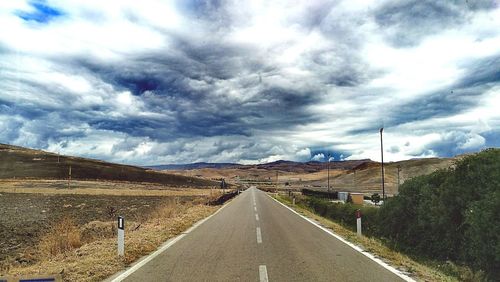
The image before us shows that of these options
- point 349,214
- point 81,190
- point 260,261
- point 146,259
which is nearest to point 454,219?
point 260,261

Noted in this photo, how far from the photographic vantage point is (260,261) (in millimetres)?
9445

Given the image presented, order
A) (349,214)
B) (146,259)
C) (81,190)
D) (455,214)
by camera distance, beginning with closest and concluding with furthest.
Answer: (146,259), (455,214), (349,214), (81,190)

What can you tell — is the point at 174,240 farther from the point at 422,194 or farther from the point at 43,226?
the point at 43,226

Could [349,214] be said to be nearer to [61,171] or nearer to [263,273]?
[263,273]

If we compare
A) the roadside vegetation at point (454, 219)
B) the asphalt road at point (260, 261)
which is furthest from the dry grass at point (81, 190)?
the asphalt road at point (260, 261)

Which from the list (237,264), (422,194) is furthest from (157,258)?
(422,194)

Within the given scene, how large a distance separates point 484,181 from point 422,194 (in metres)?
3.77

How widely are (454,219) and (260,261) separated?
266 inches

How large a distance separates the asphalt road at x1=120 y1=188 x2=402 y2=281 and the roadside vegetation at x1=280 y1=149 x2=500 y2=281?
229 cm

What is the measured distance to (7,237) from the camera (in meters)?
18.3

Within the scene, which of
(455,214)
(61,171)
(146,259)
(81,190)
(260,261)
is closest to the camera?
(260,261)

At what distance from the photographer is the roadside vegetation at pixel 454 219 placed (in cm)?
948

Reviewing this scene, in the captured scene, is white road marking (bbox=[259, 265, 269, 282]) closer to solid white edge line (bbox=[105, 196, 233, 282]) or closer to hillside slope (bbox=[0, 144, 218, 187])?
solid white edge line (bbox=[105, 196, 233, 282])

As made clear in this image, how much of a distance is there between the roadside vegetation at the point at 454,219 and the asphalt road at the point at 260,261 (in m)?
2.29
